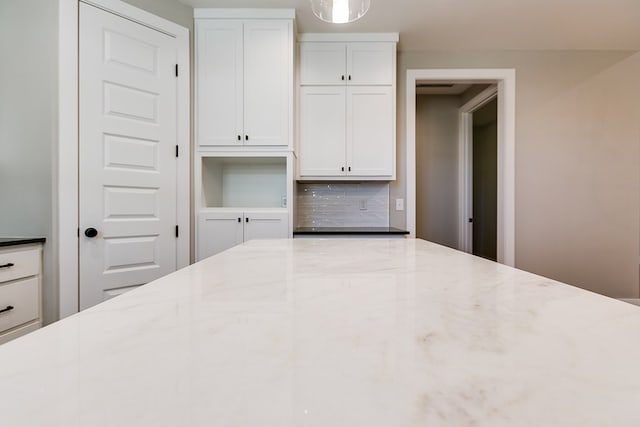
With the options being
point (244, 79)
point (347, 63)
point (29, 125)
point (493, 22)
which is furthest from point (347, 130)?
point (29, 125)

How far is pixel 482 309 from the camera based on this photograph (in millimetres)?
444

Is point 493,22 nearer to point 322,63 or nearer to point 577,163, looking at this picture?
point 322,63

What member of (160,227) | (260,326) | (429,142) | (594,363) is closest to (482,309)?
(594,363)

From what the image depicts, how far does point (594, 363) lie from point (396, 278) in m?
0.35

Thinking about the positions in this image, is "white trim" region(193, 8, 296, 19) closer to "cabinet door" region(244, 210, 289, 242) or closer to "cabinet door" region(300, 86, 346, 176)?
"cabinet door" region(300, 86, 346, 176)

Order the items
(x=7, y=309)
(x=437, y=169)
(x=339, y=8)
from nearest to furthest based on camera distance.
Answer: (x=339, y=8) → (x=7, y=309) → (x=437, y=169)

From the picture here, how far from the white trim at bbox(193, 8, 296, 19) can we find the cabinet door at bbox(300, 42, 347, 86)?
1.20 ft

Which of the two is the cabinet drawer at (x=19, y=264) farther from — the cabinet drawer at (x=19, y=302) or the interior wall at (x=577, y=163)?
the interior wall at (x=577, y=163)

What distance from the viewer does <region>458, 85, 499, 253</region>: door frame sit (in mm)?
3643

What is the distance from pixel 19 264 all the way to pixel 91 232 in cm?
36

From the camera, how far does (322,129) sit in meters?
2.73

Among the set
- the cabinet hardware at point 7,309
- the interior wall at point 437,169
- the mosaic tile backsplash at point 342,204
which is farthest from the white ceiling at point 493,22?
the cabinet hardware at point 7,309

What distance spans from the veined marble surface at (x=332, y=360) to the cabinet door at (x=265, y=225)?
1.84 meters

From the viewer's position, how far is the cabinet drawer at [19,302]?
1590mm
